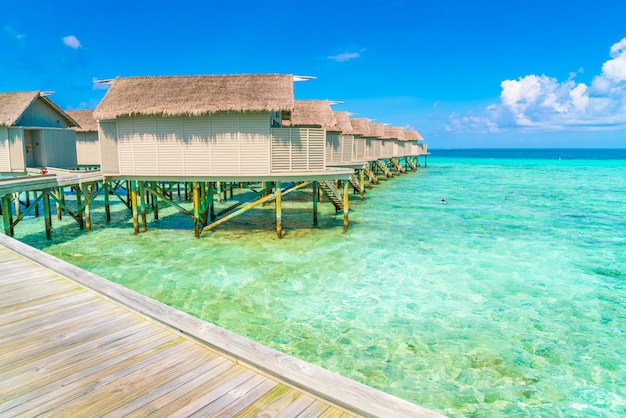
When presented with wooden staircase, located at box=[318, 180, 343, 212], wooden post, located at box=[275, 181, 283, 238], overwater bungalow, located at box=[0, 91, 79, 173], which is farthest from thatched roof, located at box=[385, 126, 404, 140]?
wooden post, located at box=[275, 181, 283, 238]

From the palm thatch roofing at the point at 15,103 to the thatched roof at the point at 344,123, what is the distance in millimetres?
15831

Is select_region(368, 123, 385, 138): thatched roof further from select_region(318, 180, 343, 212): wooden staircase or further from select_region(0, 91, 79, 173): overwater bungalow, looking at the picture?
select_region(0, 91, 79, 173): overwater bungalow

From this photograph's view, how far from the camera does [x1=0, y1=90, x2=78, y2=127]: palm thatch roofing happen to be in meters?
18.8

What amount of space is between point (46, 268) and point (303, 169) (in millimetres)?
9151

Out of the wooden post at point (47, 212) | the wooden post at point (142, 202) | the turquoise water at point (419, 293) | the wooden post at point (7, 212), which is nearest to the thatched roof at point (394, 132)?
the turquoise water at point (419, 293)

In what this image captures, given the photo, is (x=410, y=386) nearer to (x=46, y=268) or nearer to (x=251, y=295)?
(x=251, y=295)

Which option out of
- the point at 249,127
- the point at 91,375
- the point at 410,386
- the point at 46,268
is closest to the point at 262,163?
the point at 249,127

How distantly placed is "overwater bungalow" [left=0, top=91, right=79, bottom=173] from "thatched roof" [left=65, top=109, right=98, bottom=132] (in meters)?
3.63

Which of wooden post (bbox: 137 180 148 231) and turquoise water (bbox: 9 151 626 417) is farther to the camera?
wooden post (bbox: 137 180 148 231)

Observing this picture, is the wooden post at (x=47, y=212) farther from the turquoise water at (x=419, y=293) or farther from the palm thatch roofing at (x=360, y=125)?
the palm thatch roofing at (x=360, y=125)

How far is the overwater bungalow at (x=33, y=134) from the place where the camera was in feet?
63.0

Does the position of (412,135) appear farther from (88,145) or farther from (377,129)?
(88,145)

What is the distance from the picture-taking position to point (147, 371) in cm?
417

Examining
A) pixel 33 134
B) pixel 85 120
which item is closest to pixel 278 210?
pixel 33 134
